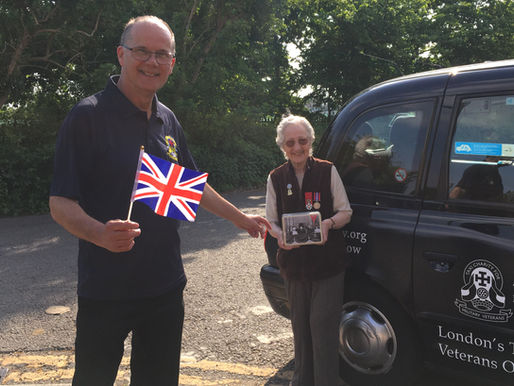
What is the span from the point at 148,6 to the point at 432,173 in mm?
12064

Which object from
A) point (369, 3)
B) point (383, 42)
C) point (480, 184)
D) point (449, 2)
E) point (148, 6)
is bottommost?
point (480, 184)

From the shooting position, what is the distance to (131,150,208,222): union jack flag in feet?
6.22

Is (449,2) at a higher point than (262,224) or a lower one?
higher

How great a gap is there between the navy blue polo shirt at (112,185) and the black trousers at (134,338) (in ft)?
0.21

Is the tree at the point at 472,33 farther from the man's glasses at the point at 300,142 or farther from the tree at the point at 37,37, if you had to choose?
the man's glasses at the point at 300,142

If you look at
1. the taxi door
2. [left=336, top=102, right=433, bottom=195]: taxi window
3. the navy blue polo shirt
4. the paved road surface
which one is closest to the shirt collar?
the navy blue polo shirt

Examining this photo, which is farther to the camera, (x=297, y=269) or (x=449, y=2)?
(x=449, y=2)

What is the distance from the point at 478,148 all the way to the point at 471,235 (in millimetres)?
472

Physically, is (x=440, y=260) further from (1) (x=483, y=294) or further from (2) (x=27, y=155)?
(2) (x=27, y=155)

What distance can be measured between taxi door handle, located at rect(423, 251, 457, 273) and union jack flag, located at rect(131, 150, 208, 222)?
131 cm

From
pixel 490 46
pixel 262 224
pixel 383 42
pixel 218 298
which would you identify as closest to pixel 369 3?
pixel 383 42

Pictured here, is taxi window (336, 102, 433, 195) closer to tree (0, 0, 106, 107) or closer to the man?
the man

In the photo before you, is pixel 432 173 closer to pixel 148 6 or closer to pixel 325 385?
pixel 325 385

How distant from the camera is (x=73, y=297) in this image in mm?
5113
